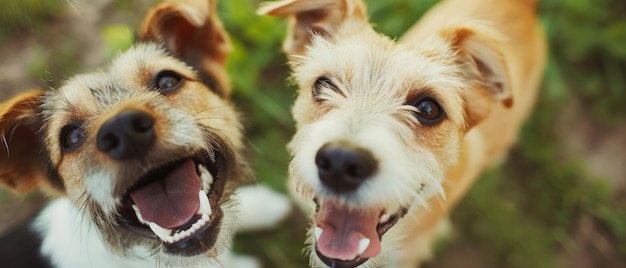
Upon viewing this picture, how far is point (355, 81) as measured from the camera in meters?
1.97

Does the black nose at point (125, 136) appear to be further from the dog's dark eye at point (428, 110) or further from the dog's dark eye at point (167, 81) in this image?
the dog's dark eye at point (428, 110)

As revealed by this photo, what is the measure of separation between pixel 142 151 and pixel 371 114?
2.85 feet

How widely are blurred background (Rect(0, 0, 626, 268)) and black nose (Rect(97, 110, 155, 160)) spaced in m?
1.54

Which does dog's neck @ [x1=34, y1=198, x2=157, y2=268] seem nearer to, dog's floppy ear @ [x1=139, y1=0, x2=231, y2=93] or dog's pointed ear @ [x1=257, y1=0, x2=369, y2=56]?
dog's floppy ear @ [x1=139, y1=0, x2=231, y2=93]

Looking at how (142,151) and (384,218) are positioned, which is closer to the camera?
(142,151)

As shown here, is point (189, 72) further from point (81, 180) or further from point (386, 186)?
point (386, 186)

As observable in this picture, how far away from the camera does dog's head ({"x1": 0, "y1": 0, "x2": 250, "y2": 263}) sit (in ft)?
6.06

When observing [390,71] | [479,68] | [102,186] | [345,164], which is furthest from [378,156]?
[102,186]

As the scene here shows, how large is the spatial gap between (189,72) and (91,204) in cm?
75

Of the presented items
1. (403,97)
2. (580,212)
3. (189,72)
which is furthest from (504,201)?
(189,72)

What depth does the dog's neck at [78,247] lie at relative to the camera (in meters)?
2.42

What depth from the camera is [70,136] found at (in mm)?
2092

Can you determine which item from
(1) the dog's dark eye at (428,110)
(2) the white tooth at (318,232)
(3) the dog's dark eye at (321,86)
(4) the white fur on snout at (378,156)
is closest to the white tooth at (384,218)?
(4) the white fur on snout at (378,156)

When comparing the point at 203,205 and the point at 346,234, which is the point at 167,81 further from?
the point at 346,234
